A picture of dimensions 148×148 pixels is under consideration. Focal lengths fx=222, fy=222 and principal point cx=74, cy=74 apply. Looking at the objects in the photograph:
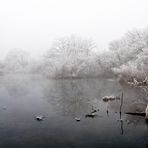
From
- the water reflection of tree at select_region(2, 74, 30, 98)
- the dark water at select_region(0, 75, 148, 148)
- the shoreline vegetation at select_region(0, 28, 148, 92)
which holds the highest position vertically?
the shoreline vegetation at select_region(0, 28, 148, 92)

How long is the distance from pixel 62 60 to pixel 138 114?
173 ft

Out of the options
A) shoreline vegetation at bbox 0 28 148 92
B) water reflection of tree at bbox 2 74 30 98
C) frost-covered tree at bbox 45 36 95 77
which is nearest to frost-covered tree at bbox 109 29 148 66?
shoreline vegetation at bbox 0 28 148 92

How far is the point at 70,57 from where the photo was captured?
249ft

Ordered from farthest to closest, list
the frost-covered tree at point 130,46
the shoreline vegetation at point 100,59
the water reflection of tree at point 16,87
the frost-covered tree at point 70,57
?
the frost-covered tree at point 70,57, the frost-covered tree at point 130,46, the shoreline vegetation at point 100,59, the water reflection of tree at point 16,87

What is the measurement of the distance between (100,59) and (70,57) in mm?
10219

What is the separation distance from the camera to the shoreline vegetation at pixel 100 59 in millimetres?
51250

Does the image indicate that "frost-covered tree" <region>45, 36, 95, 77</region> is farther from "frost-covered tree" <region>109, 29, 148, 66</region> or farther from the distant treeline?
"frost-covered tree" <region>109, 29, 148, 66</region>

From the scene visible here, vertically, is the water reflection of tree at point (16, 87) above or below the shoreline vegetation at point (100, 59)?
below

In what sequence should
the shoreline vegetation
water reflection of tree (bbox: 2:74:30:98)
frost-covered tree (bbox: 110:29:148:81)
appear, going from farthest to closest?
the shoreline vegetation
frost-covered tree (bbox: 110:29:148:81)
water reflection of tree (bbox: 2:74:30:98)

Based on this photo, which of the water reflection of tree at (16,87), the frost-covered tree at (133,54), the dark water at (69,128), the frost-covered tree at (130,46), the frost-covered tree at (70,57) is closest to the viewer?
the dark water at (69,128)

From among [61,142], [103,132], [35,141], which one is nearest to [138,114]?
[103,132]

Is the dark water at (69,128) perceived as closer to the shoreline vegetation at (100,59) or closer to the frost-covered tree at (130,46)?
the shoreline vegetation at (100,59)

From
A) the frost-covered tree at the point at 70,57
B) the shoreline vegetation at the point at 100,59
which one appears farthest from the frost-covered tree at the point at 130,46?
the frost-covered tree at the point at 70,57

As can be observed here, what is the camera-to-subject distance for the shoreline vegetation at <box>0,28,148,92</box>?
5125 cm
